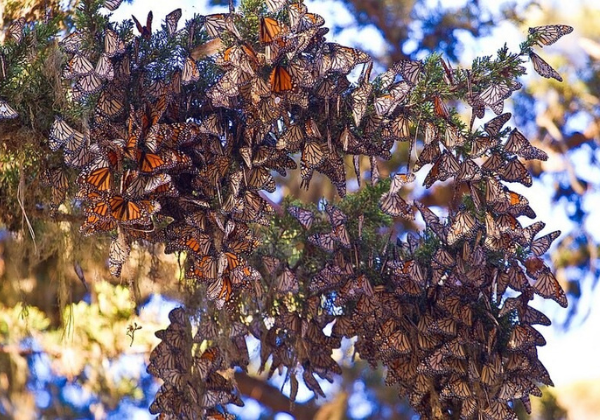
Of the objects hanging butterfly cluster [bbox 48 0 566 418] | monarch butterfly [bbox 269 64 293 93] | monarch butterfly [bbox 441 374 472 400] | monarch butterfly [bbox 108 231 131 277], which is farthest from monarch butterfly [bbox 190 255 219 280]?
monarch butterfly [bbox 441 374 472 400]

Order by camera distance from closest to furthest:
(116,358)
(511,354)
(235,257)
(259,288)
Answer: (235,257) → (511,354) → (259,288) → (116,358)

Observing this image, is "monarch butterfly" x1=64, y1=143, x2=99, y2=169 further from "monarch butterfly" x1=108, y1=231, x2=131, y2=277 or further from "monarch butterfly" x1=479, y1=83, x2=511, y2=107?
"monarch butterfly" x1=479, y1=83, x2=511, y2=107

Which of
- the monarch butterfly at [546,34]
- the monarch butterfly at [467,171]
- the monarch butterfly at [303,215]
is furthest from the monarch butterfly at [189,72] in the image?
the monarch butterfly at [546,34]

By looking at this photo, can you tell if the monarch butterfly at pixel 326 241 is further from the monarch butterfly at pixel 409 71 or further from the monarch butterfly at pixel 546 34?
the monarch butterfly at pixel 546 34

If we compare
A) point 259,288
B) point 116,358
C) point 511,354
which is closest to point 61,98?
point 259,288

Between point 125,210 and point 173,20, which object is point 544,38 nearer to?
point 173,20

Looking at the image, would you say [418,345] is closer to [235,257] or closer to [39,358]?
[235,257]

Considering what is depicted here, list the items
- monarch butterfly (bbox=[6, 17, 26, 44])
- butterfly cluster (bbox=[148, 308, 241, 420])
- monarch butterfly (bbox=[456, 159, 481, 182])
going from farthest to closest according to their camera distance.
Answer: butterfly cluster (bbox=[148, 308, 241, 420]) → monarch butterfly (bbox=[6, 17, 26, 44]) → monarch butterfly (bbox=[456, 159, 481, 182])

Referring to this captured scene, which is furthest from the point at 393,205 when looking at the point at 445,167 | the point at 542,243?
the point at 542,243
